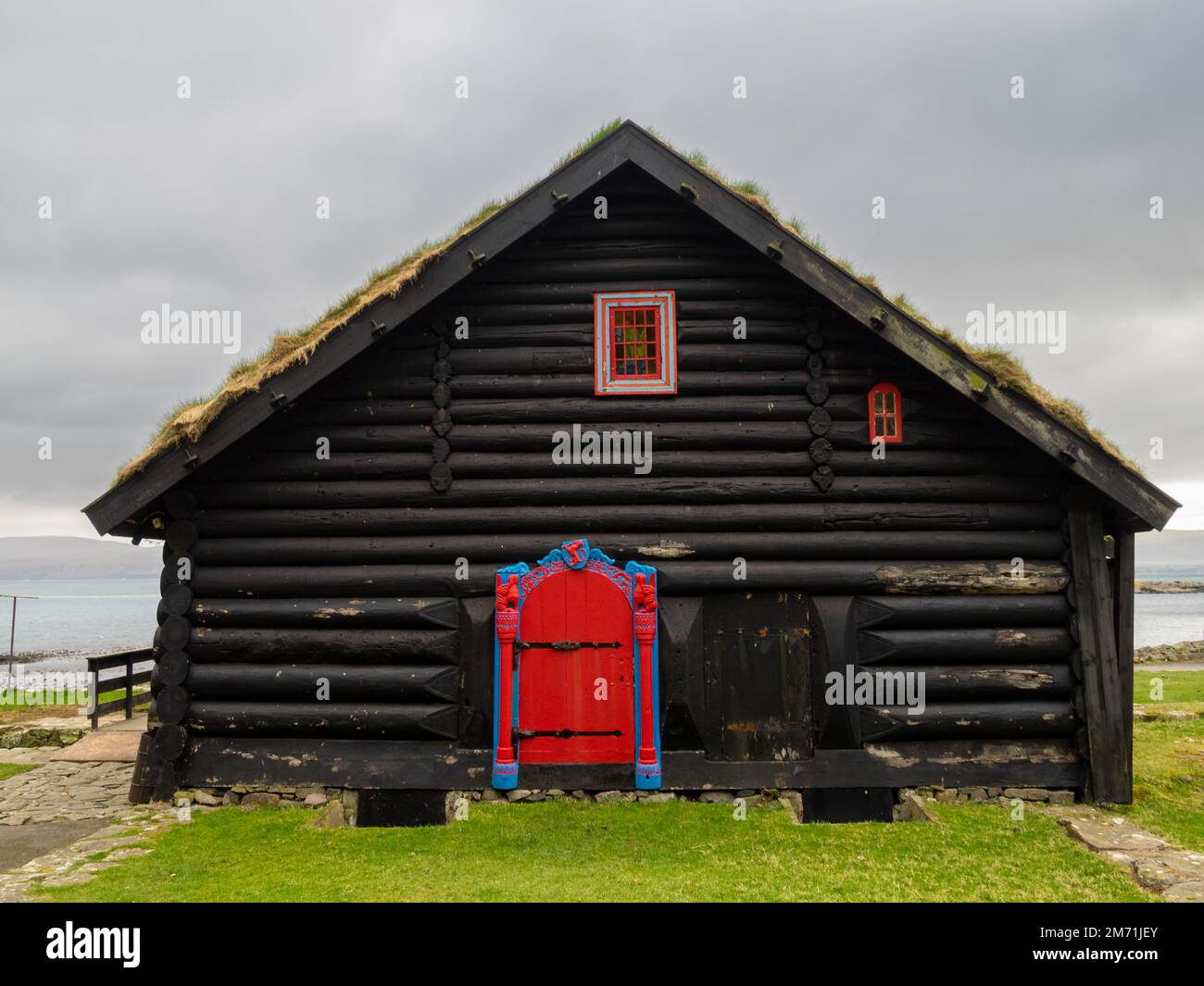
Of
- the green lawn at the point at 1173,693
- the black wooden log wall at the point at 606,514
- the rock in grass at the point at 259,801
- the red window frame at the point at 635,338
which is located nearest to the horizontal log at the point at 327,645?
the black wooden log wall at the point at 606,514

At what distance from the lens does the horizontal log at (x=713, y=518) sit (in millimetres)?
9844

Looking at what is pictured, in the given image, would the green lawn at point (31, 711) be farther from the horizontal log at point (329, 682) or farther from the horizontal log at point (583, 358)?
the horizontal log at point (583, 358)

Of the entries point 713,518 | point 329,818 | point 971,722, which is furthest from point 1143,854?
point 329,818

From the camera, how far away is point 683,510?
988 cm

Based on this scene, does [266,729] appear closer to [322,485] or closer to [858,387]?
[322,485]

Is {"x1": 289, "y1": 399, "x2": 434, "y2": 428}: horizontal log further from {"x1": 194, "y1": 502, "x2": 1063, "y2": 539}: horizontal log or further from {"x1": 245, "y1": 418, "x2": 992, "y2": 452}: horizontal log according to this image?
{"x1": 194, "y1": 502, "x2": 1063, "y2": 539}: horizontal log

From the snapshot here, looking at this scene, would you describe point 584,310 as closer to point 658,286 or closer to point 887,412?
point 658,286

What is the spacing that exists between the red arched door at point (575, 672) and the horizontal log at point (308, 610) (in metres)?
1.07

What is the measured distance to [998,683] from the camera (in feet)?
31.8

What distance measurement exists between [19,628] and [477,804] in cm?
10361

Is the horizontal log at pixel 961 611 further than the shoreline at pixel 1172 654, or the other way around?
the shoreline at pixel 1172 654

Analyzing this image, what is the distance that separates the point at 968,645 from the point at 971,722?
2.88ft

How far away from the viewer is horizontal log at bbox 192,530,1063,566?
9.81m

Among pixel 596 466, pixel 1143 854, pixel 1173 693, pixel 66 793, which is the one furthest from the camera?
pixel 1173 693
